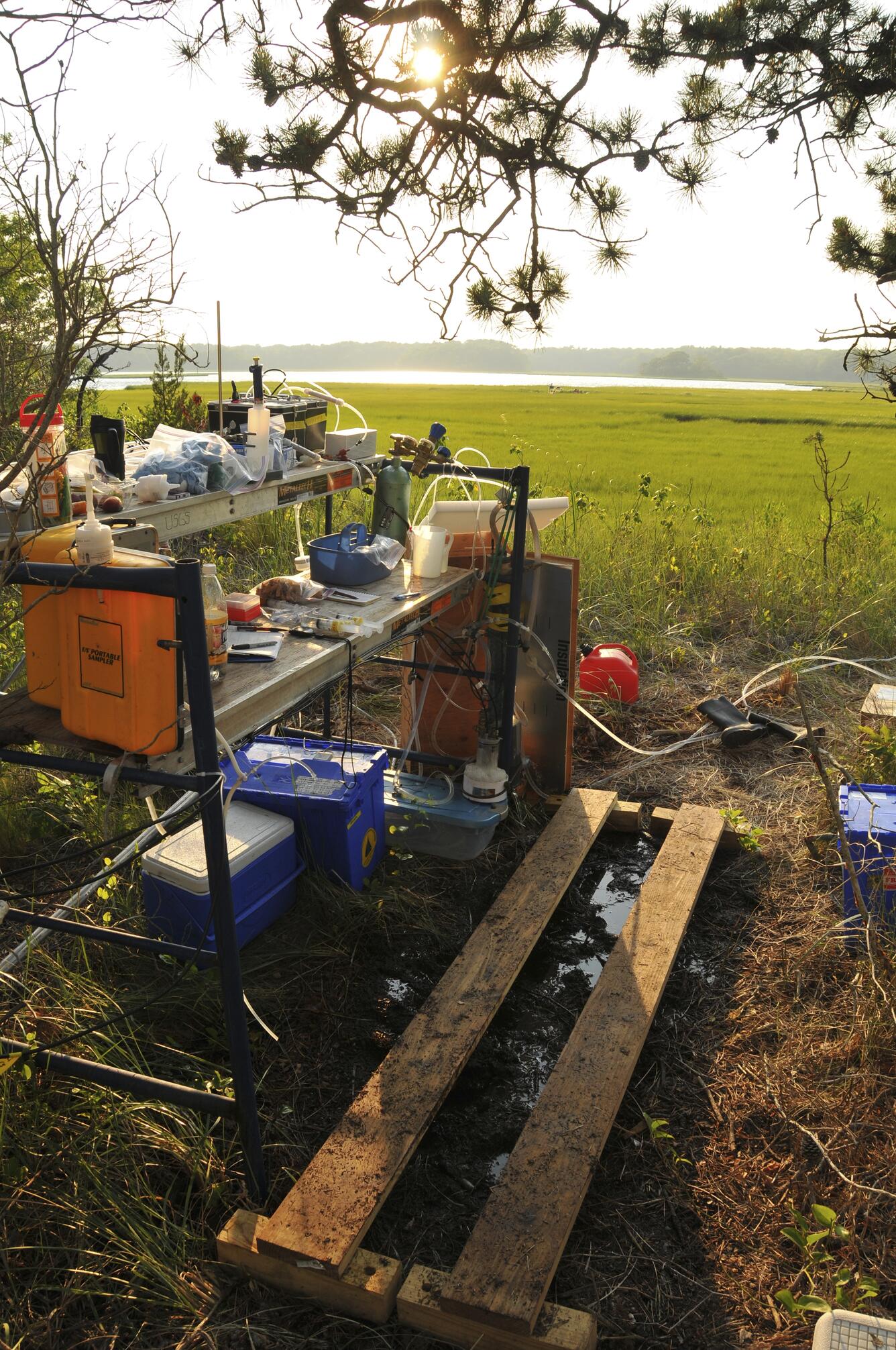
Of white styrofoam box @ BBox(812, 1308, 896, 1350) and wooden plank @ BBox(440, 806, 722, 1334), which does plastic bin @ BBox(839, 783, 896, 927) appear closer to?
wooden plank @ BBox(440, 806, 722, 1334)

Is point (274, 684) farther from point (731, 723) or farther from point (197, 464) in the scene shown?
point (731, 723)

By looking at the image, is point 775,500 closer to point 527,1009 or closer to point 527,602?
point 527,602

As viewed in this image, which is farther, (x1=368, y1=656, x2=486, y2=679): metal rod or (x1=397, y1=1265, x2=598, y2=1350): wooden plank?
(x1=368, y1=656, x2=486, y2=679): metal rod

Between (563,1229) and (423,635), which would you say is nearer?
(563,1229)

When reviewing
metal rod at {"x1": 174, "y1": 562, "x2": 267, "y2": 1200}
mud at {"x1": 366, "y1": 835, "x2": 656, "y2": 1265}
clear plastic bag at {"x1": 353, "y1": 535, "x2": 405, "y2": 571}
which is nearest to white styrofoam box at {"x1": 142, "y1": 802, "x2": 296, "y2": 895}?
mud at {"x1": 366, "y1": 835, "x2": 656, "y2": 1265}

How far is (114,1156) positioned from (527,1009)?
117cm

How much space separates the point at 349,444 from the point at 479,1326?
9.43 ft

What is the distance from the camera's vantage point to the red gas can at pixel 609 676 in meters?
4.84

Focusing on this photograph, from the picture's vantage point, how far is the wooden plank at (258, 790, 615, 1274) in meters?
1.92

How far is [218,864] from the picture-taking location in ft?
6.09

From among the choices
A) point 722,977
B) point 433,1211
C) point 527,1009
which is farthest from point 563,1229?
point 722,977

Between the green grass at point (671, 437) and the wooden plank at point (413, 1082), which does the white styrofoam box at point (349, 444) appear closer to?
the wooden plank at point (413, 1082)

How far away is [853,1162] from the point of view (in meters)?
2.19

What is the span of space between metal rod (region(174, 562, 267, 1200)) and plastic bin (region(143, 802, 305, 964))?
2.08 ft
